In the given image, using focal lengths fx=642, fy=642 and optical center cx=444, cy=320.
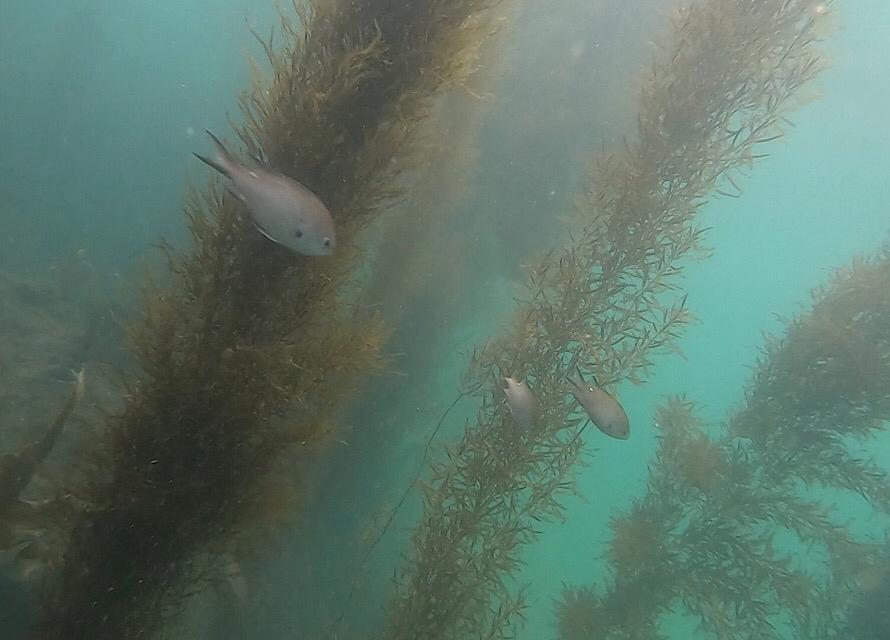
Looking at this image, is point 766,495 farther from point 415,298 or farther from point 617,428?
point 415,298

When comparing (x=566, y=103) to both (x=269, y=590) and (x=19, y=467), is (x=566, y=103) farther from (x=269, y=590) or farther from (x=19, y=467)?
(x=19, y=467)

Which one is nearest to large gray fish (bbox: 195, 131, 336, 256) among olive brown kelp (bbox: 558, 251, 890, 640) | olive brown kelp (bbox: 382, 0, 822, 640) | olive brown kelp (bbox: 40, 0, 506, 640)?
olive brown kelp (bbox: 40, 0, 506, 640)

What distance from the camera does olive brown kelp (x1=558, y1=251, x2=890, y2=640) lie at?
8320 millimetres

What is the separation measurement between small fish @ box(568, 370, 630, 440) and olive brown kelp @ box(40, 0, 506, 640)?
2276 mm

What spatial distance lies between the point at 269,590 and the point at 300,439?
225 inches

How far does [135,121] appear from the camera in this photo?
38469 millimetres

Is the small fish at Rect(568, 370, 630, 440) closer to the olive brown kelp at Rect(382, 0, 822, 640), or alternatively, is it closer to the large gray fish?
the olive brown kelp at Rect(382, 0, 822, 640)

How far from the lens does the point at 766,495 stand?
853 centimetres

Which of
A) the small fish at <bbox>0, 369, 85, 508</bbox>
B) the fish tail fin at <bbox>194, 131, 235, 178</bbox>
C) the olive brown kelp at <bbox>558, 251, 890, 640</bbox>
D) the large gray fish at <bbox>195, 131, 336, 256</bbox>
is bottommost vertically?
the olive brown kelp at <bbox>558, 251, 890, 640</bbox>

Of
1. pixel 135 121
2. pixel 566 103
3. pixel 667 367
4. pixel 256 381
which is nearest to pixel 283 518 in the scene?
pixel 256 381

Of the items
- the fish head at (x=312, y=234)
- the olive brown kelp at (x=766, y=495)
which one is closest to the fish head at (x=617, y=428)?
the fish head at (x=312, y=234)

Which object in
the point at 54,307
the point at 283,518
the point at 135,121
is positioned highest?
the point at 135,121

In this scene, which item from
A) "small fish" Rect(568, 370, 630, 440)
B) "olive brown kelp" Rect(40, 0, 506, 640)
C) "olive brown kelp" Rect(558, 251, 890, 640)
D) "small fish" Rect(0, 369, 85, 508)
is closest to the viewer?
"olive brown kelp" Rect(40, 0, 506, 640)

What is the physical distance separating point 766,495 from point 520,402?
5.20m
